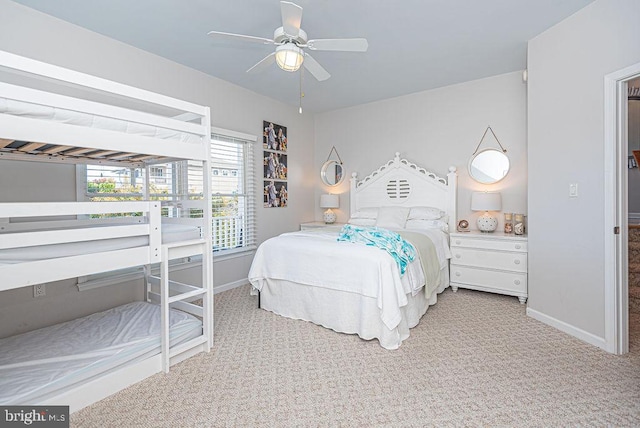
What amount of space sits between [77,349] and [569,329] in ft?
12.2

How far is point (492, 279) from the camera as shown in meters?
3.68

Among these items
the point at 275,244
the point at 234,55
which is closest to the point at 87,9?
the point at 234,55

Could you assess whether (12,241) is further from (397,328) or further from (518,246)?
(518,246)

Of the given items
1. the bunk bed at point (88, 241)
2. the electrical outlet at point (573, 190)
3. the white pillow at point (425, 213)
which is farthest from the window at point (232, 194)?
the electrical outlet at point (573, 190)

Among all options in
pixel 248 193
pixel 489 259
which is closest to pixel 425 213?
pixel 489 259

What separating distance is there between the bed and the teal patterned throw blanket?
5 cm

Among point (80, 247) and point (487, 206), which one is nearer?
point (80, 247)

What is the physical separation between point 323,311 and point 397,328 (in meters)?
0.67

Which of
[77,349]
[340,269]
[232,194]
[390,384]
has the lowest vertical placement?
[390,384]

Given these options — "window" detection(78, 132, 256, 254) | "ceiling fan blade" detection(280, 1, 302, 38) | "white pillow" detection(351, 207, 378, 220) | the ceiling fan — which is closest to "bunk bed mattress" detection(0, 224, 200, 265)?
"window" detection(78, 132, 256, 254)

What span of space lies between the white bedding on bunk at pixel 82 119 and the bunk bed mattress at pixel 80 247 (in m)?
0.65

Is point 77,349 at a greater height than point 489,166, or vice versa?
point 489,166

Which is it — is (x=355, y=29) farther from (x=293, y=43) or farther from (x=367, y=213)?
(x=367, y=213)

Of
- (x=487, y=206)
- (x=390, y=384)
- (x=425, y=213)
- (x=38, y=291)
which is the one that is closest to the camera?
(x=390, y=384)
